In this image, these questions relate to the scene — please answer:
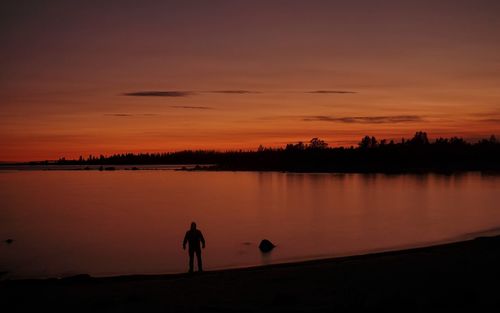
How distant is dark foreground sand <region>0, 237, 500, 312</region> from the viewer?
10609 millimetres

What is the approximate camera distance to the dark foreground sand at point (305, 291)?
10.6 metres

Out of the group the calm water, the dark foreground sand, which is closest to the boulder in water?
the calm water

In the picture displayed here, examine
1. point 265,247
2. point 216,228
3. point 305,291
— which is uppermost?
point 305,291

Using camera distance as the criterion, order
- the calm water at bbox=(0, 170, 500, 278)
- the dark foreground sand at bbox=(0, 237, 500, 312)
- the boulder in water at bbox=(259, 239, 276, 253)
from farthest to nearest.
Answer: the boulder in water at bbox=(259, 239, 276, 253), the calm water at bbox=(0, 170, 500, 278), the dark foreground sand at bbox=(0, 237, 500, 312)

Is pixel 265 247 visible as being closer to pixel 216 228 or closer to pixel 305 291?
pixel 216 228

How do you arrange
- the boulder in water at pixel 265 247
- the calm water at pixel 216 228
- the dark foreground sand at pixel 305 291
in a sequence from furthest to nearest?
the boulder in water at pixel 265 247 → the calm water at pixel 216 228 → the dark foreground sand at pixel 305 291

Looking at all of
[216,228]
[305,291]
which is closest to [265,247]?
[216,228]

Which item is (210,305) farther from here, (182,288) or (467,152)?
(467,152)

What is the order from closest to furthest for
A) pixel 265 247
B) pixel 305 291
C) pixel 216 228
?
1. pixel 305 291
2. pixel 265 247
3. pixel 216 228

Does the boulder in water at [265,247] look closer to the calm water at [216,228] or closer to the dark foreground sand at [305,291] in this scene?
the calm water at [216,228]

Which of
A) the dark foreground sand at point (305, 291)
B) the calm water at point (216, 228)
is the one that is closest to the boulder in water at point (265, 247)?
the calm water at point (216, 228)

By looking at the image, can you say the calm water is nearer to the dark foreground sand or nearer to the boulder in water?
the boulder in water

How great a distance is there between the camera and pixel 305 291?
12805 mm

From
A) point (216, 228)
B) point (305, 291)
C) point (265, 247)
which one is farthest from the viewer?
point (216, 228)
